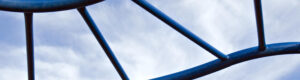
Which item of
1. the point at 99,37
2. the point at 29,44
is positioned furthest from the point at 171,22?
the point at 29,44

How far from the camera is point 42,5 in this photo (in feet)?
30.1

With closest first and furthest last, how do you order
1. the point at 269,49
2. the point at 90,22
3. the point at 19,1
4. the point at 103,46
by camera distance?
the point at 19,1 < the point at 90,22 < the point at 103,46 < the point at 269,49

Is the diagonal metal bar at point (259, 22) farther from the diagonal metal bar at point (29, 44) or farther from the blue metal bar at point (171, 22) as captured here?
the diagonal metal bar at point (29, 44)

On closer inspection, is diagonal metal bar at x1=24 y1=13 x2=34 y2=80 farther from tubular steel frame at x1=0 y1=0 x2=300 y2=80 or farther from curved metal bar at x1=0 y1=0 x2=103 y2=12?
curved metal bar at x1=0 y1=0 x2=103 y2=12

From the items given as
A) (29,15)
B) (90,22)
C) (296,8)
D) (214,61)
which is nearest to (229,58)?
(214,61)

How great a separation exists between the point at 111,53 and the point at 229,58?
3753mm

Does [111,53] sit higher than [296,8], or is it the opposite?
[296,8]

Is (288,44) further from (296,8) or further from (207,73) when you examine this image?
(207,73)

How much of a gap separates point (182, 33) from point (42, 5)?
11.3 feet

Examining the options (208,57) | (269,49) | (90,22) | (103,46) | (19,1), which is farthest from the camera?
(208,57)

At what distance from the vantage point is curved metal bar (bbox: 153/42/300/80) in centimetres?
1229

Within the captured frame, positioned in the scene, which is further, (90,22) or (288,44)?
(288,44)

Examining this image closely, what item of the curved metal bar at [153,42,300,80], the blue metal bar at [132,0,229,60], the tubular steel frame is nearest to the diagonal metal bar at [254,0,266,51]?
the tubular steel frame

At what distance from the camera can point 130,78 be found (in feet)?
42.1
